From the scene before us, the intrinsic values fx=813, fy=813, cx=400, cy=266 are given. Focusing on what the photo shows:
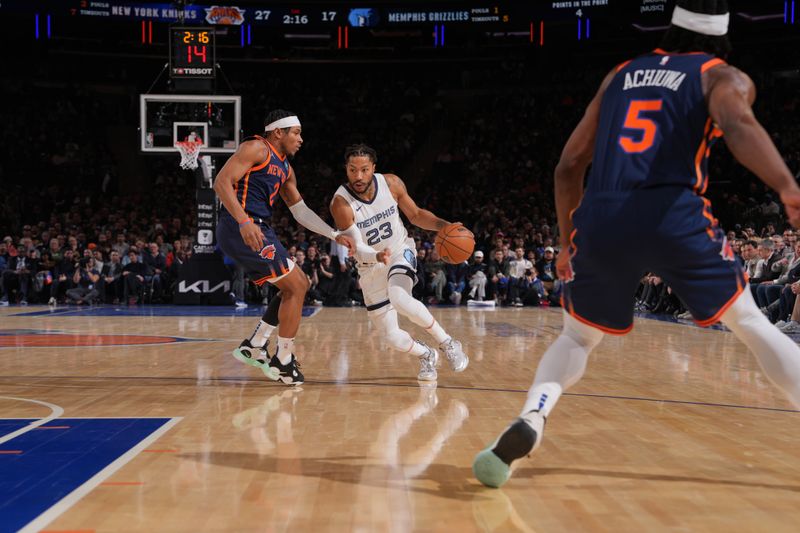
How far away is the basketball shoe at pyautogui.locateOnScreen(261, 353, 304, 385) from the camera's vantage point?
5.68 metres

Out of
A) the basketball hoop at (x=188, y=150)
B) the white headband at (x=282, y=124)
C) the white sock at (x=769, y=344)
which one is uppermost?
the basketball hoop at (x=188, y=150)

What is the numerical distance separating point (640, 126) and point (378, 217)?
11.5 feet

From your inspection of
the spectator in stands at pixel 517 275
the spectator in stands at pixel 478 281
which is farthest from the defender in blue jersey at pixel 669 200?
the spectator in stands at pixel 517 275

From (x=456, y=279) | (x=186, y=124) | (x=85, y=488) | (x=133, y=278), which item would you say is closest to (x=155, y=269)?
(x=133, y=278)

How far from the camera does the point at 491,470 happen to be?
9.60 ft

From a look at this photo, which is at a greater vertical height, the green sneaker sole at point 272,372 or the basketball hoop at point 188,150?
the basketball hoop at point 188,150

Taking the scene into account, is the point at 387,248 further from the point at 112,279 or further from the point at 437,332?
the point at 112,279

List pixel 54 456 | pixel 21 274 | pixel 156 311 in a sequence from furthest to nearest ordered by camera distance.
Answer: pixel 21 274 → pixel 156 311 → pixel 54 456

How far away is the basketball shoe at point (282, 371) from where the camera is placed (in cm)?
568

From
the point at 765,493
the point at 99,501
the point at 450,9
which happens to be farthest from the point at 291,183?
the point at 450,9

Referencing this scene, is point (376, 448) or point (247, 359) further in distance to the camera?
point (247, 359)

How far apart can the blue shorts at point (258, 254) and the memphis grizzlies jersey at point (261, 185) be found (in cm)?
14

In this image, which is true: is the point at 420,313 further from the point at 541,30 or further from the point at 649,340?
the point at 541,30

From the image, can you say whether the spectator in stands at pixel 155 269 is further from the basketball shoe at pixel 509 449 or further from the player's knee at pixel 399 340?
the basketball shoe at pixel 509 449
